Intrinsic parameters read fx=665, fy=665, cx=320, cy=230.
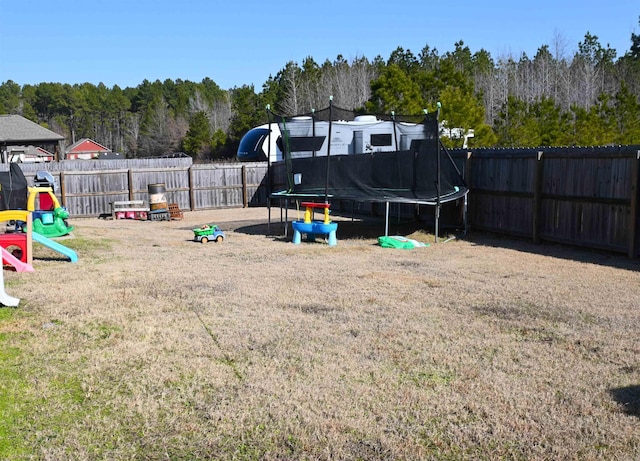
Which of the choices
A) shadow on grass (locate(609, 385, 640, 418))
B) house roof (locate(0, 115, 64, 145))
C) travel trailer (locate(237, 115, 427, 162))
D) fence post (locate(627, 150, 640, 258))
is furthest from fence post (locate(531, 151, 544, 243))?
house roof (locate(0, 115, 64, 145))

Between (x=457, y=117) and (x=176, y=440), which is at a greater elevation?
(x=457, y=117)

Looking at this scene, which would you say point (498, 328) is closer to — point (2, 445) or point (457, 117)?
point (2, 445)

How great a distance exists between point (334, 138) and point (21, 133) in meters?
28.7

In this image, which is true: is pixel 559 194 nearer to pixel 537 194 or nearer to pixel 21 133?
pixel 537 194

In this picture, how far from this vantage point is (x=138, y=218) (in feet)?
65.8

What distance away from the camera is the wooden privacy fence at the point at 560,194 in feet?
36.1

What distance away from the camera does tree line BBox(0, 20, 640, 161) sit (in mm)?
25000

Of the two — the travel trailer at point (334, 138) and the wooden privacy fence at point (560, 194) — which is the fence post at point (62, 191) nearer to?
the travel trailer at point (334, 138)

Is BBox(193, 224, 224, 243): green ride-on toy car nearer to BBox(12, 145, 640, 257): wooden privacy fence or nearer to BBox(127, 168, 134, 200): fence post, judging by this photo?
BBox(12, 145, 640, 257): wooden privacy fence

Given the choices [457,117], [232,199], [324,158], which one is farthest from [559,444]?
[457,117]

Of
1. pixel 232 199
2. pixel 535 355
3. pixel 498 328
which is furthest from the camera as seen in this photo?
pixel 232 199

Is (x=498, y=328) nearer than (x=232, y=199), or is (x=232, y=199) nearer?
(x=498, y=328)

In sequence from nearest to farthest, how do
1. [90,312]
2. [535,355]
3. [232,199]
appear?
[535,355] → [90,312] → [232,199]

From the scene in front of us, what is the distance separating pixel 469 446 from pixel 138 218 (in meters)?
17.4
